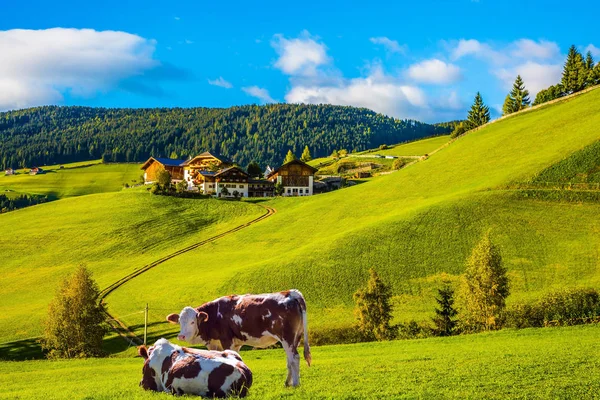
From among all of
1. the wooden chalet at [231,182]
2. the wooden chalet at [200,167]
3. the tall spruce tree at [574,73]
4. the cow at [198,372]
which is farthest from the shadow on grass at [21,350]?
the tall spruce tree at [574,73]

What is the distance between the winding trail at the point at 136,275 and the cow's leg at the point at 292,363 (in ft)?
114

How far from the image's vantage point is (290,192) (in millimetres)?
142625

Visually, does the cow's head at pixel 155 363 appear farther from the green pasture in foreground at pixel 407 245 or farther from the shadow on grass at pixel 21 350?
the shadow on grass at pixel 21 350

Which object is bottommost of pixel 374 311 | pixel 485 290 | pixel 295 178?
pixel 374 311

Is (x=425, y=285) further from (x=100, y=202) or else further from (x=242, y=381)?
(x=100, y=202)

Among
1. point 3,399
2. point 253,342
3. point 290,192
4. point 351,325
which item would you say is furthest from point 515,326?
point 290,192

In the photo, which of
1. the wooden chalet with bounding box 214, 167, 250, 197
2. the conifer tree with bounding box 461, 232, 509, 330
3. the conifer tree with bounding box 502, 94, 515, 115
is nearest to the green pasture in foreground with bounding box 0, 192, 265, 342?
the wooden chalet with bounding box 214, 167, 250, 197

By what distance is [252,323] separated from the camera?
559 inches

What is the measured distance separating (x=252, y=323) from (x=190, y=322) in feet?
5.64

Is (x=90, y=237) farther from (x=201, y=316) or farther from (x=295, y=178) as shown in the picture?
(x=201, y=316)

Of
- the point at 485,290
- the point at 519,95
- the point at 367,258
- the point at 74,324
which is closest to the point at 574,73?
the point at 519,95

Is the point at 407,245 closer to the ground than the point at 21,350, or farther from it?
farther from it

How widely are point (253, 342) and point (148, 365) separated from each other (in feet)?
9.87

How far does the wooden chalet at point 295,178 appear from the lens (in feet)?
463
